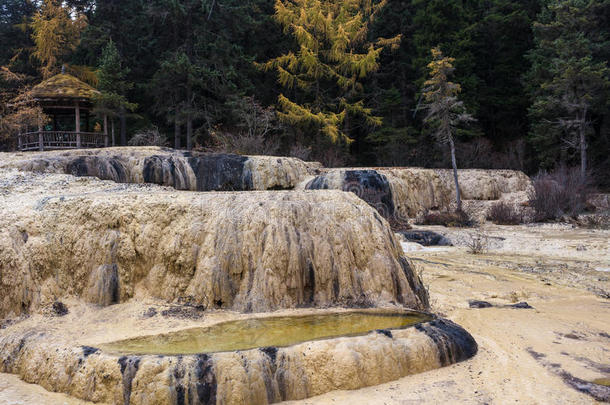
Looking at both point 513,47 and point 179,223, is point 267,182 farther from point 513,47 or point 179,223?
point 513,47

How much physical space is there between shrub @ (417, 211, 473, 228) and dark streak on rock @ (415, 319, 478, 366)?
10986mm

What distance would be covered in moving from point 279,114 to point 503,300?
62.4 feet

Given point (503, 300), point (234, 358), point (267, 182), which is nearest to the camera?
point (234, 358)

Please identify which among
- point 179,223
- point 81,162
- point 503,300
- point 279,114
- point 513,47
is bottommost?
point 503,300

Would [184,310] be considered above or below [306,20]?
below

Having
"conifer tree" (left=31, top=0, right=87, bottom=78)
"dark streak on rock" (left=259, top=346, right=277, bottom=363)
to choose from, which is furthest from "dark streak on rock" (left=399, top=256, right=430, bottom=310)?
"conifer tree" (left=31, top=0, right=87, bottom=78)

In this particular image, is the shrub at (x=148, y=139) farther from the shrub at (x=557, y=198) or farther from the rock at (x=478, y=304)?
the rock at (x=478, y=304)

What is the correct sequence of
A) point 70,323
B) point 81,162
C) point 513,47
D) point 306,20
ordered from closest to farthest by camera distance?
point 70,323 → point 81,162 → point 306,20 → point 513,47

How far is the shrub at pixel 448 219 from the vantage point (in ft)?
51.9

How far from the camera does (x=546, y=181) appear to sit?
16.5 meters

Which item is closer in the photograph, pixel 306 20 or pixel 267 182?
pixel 267 182

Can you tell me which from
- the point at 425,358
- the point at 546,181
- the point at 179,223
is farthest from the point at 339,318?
the point at 546,181

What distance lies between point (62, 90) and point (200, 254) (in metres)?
15.5

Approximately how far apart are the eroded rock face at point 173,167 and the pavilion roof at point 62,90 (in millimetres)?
5645
